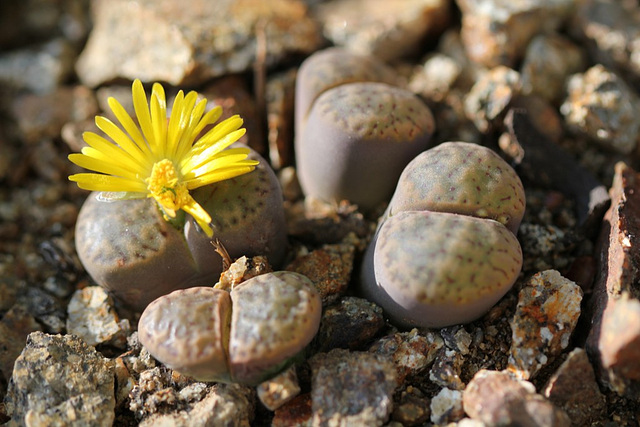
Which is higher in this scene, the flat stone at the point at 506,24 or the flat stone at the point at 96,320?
the flat stone at the point at 506,24

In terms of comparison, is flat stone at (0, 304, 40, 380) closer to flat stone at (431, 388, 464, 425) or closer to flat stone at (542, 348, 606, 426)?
flat stone at (431, 388, 464, 425)

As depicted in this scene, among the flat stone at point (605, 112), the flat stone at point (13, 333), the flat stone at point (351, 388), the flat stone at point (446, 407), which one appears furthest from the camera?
the flat stone at point (605, 112)

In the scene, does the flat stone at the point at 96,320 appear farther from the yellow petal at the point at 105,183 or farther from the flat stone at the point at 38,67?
Answer: the flat stone at the point at 38,67

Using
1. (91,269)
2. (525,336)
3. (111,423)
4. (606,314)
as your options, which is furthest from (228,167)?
(606,314)

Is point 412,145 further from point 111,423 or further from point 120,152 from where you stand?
point 111,423

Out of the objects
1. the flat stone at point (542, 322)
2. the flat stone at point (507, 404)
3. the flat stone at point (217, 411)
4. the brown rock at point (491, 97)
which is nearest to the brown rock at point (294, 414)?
the flat stone at point (217, 411)

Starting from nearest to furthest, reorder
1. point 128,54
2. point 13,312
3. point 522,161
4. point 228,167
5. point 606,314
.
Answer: point 606,314, point 228,167, point 13,312, point 522,161, point 128,54
